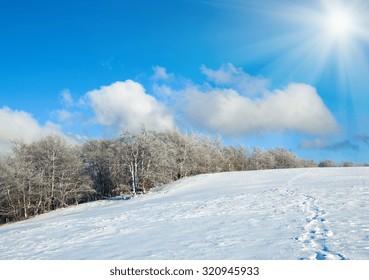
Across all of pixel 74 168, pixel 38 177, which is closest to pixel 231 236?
pixel 38 177

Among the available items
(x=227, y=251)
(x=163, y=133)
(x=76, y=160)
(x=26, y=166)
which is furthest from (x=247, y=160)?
(x=227, y=251)

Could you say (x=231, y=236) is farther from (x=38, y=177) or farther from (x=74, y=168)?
(x=74, y=168)

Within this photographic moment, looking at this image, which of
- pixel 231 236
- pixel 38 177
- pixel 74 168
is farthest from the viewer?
pixel 74 168

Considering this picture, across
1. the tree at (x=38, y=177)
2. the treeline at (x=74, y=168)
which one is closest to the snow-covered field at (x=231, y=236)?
the treeline at (x=74, y=168)

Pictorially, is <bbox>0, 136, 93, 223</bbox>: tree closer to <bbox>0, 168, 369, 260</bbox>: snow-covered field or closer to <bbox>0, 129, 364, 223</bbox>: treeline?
<bbox>0, 129, 364, 223</bbox>: treeline

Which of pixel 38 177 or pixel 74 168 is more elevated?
pixel 74 168

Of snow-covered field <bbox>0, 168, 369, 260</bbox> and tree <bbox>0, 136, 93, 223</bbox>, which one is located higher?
tree <bbox>0, 136, 93, 223</bbox>

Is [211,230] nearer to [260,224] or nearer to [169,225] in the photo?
[260,224]

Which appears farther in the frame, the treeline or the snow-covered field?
the treeline

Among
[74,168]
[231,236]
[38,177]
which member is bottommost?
[231,236]

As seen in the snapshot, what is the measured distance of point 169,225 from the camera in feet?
53.1

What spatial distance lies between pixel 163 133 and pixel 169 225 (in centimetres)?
5379

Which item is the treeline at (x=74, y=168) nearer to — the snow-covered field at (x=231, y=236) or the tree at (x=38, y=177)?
the tree at (x=38, y=177)

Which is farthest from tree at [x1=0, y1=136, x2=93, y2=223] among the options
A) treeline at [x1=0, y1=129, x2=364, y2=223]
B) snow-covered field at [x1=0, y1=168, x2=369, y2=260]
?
snow-covered field at [x1=0, y1=168, x2=369, y2=260]
